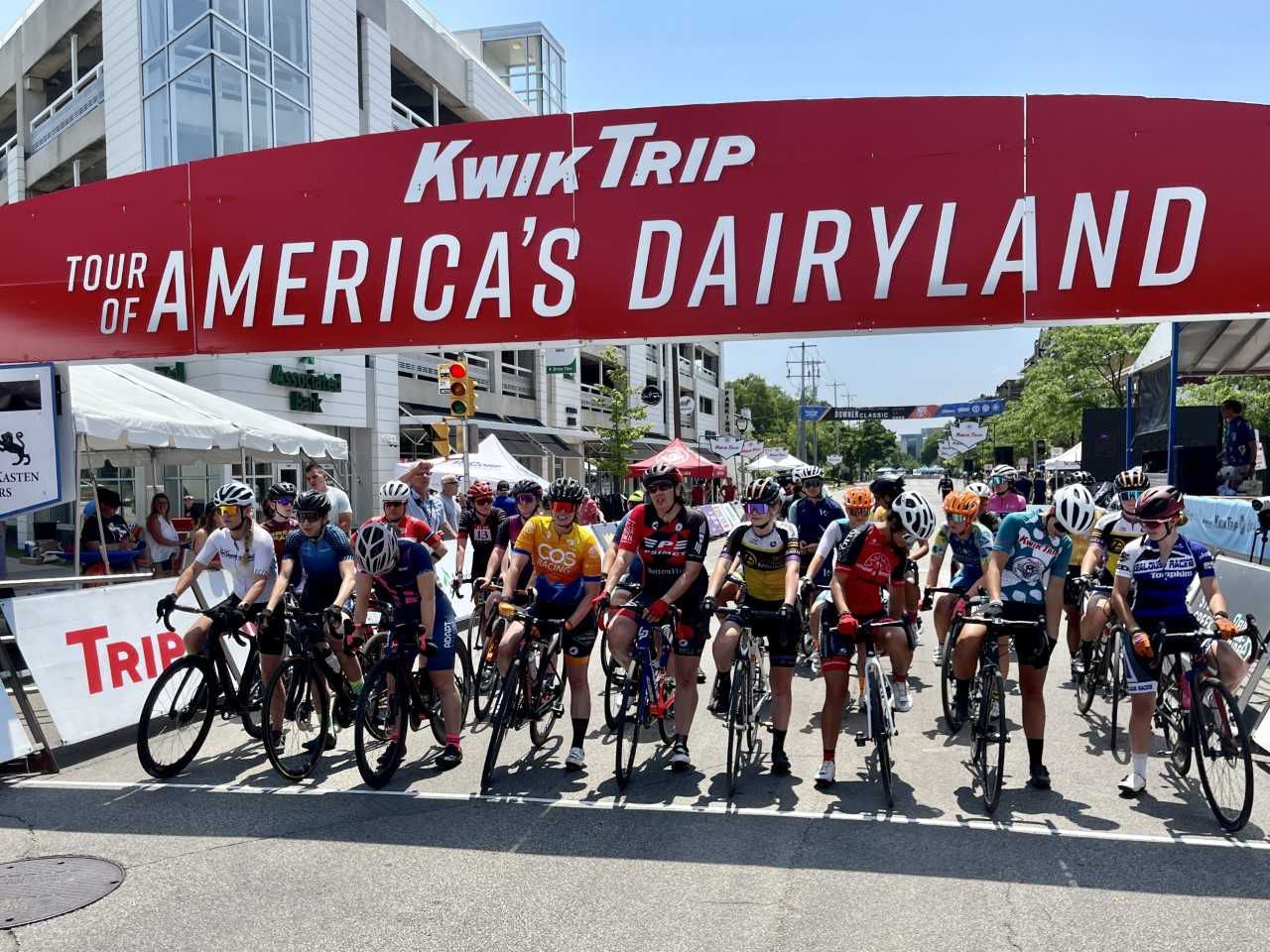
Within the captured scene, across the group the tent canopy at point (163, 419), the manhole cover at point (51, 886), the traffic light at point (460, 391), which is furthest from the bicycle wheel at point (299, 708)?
the traffic light at point (460, 391)

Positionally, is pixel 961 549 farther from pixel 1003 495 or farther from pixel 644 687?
pixel 644 687

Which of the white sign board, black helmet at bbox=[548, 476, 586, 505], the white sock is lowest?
the white sock

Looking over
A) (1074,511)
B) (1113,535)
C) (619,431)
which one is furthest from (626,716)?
(619,431)

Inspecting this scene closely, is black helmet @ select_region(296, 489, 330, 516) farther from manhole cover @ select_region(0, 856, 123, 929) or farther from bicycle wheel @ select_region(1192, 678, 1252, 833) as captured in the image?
bicycle wheel @ select_region(1192, 678, 1252, 833)

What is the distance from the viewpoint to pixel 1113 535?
752 cm

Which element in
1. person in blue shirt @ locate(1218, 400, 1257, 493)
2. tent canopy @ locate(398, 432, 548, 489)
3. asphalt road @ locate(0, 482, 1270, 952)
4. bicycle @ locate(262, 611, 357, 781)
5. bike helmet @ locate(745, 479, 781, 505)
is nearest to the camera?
asphalt road @ locate(0, 482, 1270, 952)

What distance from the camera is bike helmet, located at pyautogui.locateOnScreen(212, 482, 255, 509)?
23.0 feet

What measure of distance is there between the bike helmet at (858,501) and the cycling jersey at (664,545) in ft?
4.37

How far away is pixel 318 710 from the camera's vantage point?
6746 mm

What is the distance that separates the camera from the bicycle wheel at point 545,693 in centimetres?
666

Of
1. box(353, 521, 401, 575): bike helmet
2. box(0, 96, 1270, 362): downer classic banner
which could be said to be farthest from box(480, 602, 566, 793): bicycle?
box(0, 96, 1270, 362): downer classic banner

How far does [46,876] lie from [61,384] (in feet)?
17.0

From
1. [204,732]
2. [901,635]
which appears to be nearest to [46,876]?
[204,732]

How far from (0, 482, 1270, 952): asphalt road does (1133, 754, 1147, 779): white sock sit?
165 millimetres
